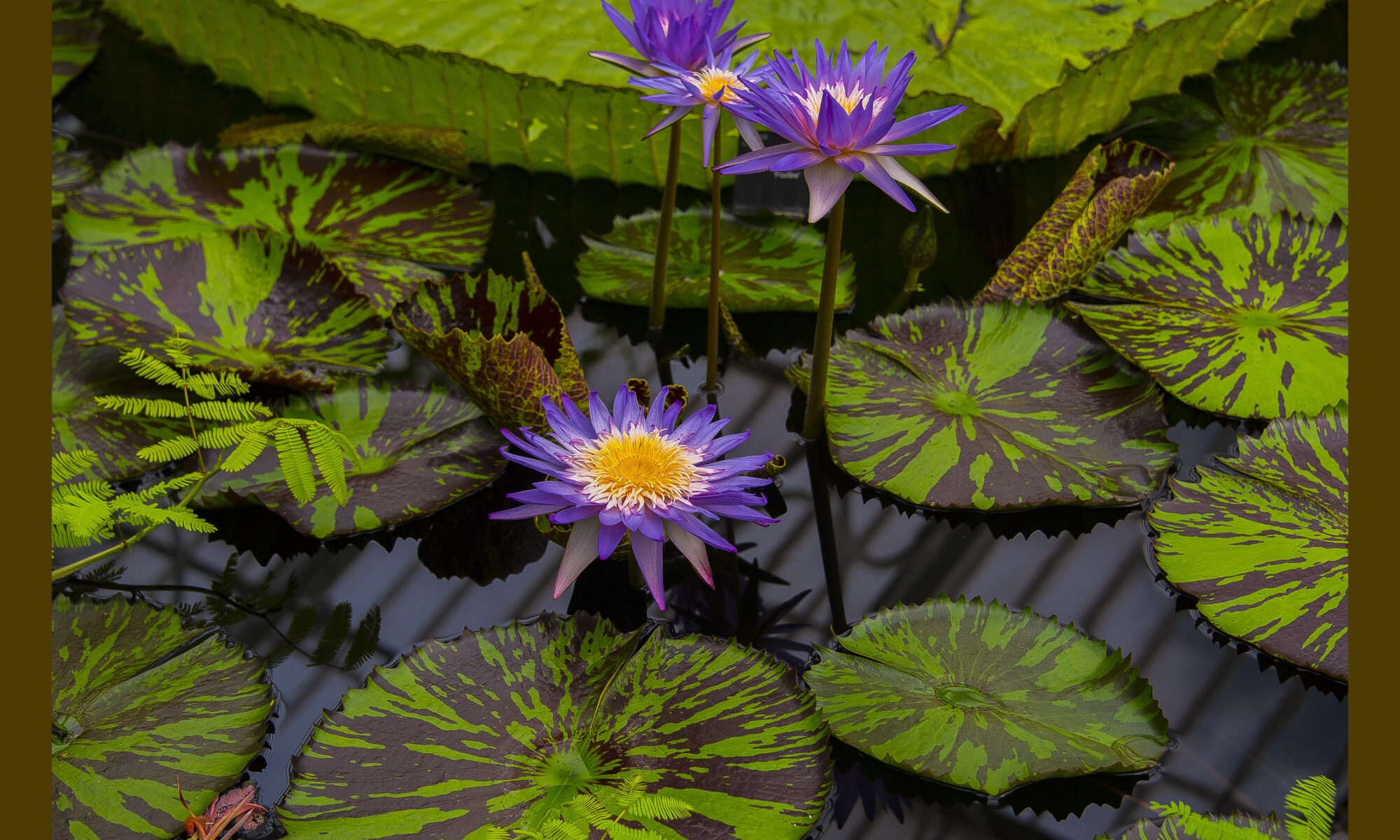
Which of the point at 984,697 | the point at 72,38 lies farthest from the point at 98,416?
the point at 72,38

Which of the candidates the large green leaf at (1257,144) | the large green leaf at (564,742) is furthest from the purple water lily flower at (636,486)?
the large green leaf at (1257,144)

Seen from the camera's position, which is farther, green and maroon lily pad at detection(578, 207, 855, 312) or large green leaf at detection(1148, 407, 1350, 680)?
green and maroon lily pad at detection(578, 207, 855, 312)

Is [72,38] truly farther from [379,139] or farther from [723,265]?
[723,265]

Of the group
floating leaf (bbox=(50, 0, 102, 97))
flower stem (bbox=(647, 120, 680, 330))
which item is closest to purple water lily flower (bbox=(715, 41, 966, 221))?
flower stem (bbox=(647, 120, 680, 330))

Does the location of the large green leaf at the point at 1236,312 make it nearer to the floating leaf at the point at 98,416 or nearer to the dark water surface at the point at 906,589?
the dark water surface at the point at 906,589

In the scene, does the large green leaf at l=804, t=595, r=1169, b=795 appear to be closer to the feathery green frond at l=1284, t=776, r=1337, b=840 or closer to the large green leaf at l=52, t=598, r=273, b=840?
the feathery green frond at l=1284, t=776, r=1337, b=840

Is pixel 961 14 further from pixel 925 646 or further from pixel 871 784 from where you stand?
pixel 871 784

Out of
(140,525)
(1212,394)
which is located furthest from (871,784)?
(140,525)
